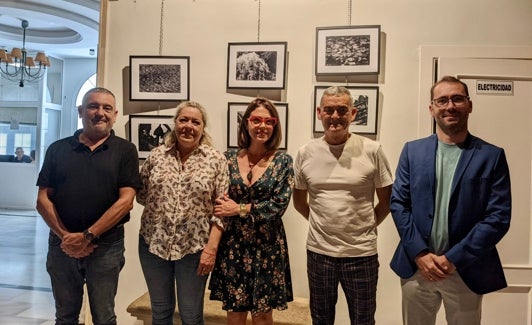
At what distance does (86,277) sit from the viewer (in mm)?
2037

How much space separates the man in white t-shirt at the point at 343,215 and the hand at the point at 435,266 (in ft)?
0.85

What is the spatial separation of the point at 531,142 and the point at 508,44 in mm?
679

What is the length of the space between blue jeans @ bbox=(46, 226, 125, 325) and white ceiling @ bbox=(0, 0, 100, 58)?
4.79m

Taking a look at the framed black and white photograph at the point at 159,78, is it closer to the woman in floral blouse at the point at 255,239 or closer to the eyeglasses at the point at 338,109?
the woman in floral blouse at the point at 255,239

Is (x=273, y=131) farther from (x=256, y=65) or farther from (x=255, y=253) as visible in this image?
(x=256, y=65)

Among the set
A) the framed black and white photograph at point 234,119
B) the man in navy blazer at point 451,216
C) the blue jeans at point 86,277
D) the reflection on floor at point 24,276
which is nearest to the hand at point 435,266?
the man in navy blazer at point 451,216

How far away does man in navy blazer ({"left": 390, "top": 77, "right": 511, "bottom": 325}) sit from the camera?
172cm

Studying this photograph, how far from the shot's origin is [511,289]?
2693 millimetres

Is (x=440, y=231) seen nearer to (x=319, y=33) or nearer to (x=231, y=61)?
(x=319, y=33)

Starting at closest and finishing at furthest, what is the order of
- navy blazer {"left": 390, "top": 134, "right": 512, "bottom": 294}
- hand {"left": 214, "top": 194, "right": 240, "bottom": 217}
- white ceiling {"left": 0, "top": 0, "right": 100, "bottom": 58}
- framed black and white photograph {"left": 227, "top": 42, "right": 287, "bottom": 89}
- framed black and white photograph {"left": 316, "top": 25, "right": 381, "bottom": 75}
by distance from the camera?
navy blazer {"left": 390, "top": 134, "right": 512, "bottom": 294} → hand {"left": 214, "top": 194, "right": 240, "bottom": 217} → framed black and white photograph {"left": 316, "top": 25, "right": 381, "bottom": 75} → framed black and white photograph {"left": 227, "top": 42, "right": 287, "bottom": 89} → white ceiling {"left": 0, "top": 0, "right": 100, "bottom": 58}

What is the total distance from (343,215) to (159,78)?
5.91 feet

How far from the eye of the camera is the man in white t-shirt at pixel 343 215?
6.35 ft

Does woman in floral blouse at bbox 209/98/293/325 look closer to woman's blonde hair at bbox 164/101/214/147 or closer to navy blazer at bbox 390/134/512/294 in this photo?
woman's blonde hair at bbox 164/101/214/147

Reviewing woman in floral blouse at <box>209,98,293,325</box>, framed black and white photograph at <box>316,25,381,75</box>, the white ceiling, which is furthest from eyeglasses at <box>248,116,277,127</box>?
the white ceiling
